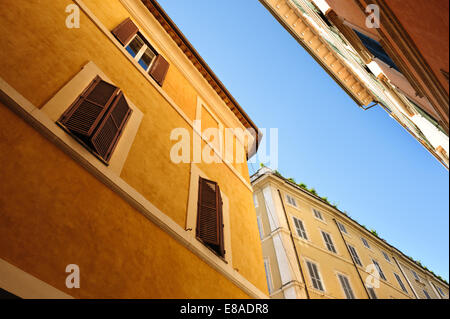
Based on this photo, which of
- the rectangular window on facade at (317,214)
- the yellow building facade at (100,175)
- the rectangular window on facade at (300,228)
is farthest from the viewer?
the rectangular window on facade at (317,214)

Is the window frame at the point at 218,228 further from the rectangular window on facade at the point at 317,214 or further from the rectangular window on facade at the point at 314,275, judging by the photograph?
the rectangular window on facade at the point at 317,214

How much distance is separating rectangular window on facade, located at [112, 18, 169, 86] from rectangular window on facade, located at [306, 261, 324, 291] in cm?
1409

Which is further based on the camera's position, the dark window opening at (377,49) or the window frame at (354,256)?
the window frame at (354,256)

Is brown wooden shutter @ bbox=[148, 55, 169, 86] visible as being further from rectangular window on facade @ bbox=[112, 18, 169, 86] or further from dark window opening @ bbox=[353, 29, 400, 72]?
dark window opening @ bbox=[353, 29, 400, 72]

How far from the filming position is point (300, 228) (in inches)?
738

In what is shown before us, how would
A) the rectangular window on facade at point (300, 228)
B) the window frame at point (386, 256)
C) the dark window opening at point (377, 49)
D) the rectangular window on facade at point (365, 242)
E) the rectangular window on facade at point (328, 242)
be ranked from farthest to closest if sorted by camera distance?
the window frame at point (386, 256), the rectangular window on facade at point (365, 242), the rectangular window on facade at point (328, 242), the rectangular window on facade at point (300, 228), the dark window opening at point (377, 49)

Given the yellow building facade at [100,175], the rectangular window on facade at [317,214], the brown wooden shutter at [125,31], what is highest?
the rectangular window on facade at [317,214]

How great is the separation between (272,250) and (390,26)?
46.8 feet

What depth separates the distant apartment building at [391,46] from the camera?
3201 millimetres

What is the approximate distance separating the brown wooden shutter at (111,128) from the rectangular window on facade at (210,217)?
2.05 meters

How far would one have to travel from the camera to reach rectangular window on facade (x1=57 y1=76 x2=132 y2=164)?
3.85m

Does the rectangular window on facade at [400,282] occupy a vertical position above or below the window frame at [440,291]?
below

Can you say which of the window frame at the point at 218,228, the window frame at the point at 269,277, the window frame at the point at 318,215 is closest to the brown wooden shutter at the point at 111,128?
the window frame at the point at 218,228
